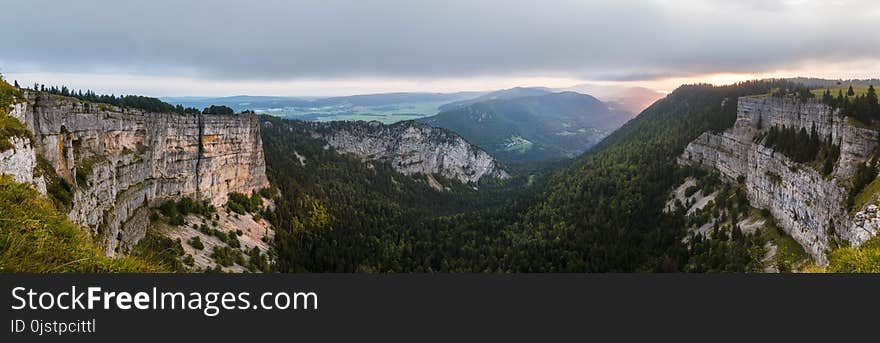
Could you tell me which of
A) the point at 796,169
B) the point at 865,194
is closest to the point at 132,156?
the point at 865,194

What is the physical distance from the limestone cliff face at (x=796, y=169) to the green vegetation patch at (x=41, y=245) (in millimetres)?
30005

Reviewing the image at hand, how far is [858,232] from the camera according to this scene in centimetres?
2561

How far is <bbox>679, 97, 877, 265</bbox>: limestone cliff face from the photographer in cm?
4350

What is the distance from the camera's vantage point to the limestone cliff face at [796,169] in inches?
1713

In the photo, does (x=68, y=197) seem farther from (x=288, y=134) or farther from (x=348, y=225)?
(x=288, y=134)

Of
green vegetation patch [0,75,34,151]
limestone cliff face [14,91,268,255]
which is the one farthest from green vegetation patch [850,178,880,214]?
limestone cliff face [14,91,268,255]

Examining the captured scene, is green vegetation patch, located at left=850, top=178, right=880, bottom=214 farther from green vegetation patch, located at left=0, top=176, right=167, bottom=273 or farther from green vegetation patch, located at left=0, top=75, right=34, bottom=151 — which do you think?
green vegetation patch, located at left=0, top=75, right=34, bottom=151

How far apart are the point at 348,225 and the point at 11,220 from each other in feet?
298

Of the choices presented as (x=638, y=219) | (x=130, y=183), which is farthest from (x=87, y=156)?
(x=638, y=219)

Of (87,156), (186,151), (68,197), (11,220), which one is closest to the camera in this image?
(11,220)

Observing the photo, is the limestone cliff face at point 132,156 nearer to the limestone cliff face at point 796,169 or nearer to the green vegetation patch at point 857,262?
the green vegetation patch at point 857,262

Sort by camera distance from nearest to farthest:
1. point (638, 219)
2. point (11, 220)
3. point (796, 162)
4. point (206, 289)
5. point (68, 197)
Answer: point (206, 289) → point (11, 220) → point (68, 197) → point (796, 162) → point (638, 219)

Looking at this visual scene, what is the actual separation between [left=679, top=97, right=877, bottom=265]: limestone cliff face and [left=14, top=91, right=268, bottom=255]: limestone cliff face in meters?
47.5

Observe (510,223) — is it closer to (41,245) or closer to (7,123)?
(7,123)
